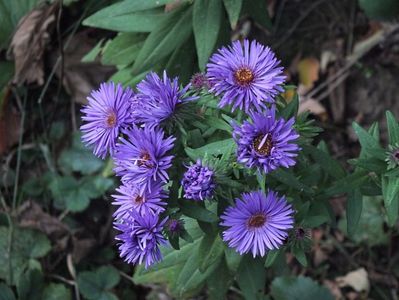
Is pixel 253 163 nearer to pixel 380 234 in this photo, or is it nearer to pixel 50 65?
pixel 380 234

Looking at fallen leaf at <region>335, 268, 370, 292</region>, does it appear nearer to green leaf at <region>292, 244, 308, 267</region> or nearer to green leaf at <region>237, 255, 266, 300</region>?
green leaf at <region>237, 255, 266, 300</region>

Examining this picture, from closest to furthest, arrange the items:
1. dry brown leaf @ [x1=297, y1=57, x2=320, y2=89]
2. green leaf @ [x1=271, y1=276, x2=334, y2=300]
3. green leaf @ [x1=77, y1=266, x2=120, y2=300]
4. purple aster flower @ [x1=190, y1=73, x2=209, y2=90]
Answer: purple aster flower @ [x1=190, y1=73, x2=209, y2=90] < green leaf @ [x1=271, y1=276, x2=334, y2=300] < green leaf @ [x1=77, y1=266, x2=120, y2=300] < dry brown leaf @ [x1=297, y1=57, x2=320, y2=89]

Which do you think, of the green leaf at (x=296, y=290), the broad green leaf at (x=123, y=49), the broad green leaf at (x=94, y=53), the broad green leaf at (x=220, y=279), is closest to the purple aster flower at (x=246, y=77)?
the broad green leaf at (x=220, y=279)

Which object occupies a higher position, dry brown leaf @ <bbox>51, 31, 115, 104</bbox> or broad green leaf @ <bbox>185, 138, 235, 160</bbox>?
dry brown leaf @ <bbox>51, 31, 115, 104</bbox>

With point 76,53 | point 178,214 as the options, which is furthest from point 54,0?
point 178,214

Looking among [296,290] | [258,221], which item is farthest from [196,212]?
[296,290]

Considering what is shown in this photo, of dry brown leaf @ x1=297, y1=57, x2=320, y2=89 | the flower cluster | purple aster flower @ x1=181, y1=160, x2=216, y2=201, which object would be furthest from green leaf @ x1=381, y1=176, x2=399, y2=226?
dry brown leaf @ x1=297, y1=57, x2=320, y2=89

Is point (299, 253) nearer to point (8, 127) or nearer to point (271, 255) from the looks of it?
point (271, 255)

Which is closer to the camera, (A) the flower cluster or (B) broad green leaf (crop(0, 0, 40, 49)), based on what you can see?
(A) the flower cluster
